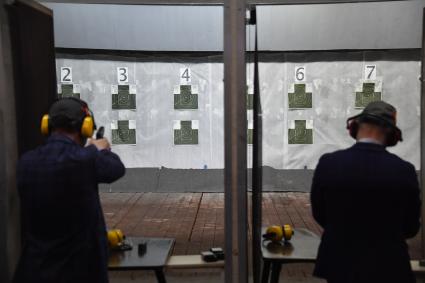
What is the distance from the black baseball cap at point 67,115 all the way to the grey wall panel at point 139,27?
474 centimetres

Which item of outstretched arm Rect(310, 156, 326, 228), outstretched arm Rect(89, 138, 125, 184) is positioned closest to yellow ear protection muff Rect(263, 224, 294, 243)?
outstretched arm Rect(310, 156, 326, 228)

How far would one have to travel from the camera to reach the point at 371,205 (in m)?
1.85

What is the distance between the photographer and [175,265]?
262cm

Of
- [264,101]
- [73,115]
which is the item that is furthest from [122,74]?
[73,115]

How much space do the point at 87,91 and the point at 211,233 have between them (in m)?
3.04

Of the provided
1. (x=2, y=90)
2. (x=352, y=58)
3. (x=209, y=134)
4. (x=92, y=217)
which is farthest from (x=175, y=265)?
(x=352, y=58)

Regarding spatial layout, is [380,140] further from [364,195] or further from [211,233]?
[211,233]

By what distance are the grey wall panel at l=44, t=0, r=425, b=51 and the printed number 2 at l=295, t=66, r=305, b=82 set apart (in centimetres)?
33

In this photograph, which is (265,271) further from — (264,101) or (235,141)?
(264,101)

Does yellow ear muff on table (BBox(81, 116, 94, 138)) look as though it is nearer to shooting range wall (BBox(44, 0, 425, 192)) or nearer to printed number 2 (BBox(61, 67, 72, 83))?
shooting range wall (BBox(44, 0, 425, 192))

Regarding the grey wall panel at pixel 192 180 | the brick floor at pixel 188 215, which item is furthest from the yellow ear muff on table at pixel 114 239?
the grey wall panel at pixel 192 180

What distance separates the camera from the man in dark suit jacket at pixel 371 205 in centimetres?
184

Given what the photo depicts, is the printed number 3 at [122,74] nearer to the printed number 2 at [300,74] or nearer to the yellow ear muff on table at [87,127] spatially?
the printed number 2 at [300,74]

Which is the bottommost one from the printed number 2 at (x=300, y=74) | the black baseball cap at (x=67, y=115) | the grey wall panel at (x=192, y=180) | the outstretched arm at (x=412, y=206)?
the grey wall panel at (x=192, y=180)
